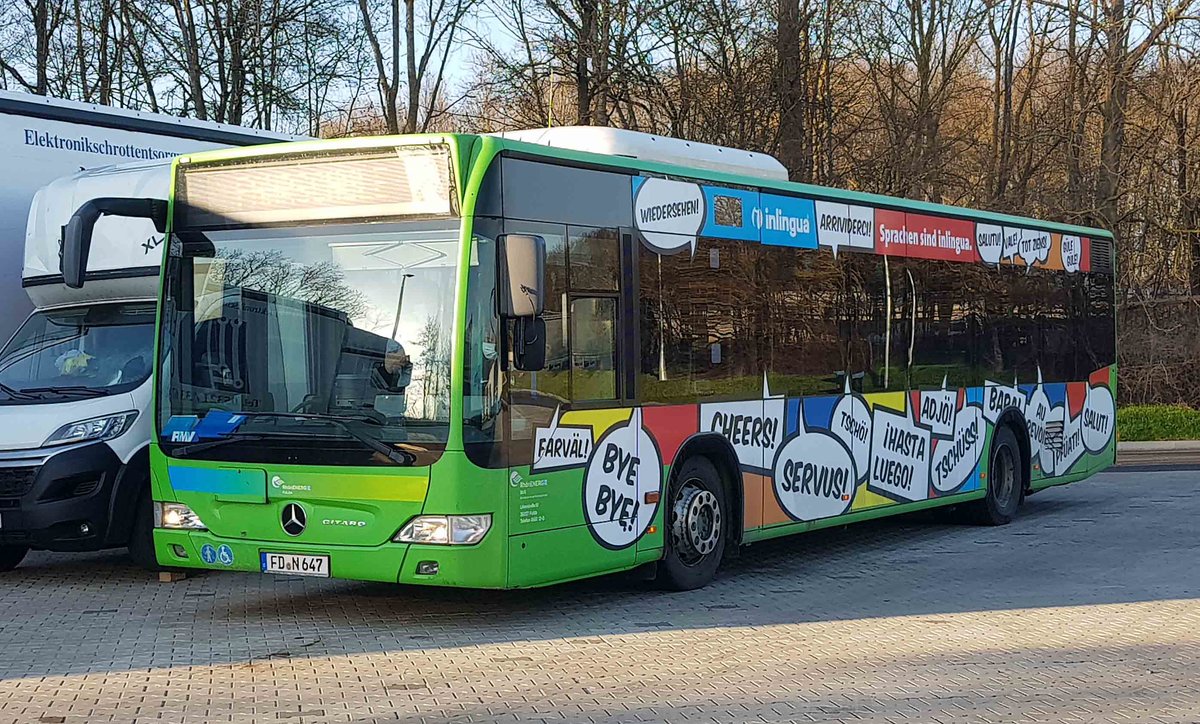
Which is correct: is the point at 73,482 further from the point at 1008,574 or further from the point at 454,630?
the point at 1008,574

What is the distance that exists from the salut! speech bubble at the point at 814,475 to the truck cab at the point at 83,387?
4.91 metres

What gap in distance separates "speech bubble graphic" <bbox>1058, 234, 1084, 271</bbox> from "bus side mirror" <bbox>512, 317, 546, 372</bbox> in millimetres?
9163

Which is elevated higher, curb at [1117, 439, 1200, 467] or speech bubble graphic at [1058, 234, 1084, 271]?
speech bubble graphic at [1058, 234, 1084, 271]

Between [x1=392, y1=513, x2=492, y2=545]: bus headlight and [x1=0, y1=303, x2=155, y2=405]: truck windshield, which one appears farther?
[x1=0, y1=303, x2=155, y2=405]: truck windshield

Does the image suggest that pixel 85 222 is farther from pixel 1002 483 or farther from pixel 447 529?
pixel 1002 483

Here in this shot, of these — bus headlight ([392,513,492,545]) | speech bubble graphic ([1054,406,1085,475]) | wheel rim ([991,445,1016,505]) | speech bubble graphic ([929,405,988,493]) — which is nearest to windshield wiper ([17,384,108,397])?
bus headlight ([392,513,492,545])

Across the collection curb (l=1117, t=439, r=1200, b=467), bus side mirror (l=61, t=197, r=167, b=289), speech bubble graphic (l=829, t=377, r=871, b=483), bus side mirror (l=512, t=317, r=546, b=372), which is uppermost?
bus side mirror (l=61, t=197, r=167, b=289)

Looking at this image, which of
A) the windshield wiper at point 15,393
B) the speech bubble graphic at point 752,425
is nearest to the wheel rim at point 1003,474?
the speech bubble graphic at point 752,425

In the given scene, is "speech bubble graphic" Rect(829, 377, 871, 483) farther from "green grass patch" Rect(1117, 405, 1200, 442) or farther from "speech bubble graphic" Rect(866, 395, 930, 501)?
"green grass patch" Rect(1117, 405, 1200, 442)

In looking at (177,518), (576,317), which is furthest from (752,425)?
(177,518)

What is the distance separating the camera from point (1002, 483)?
1493cm

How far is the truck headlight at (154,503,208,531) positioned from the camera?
9297mm

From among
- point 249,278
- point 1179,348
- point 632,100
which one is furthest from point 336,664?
point 1179,348

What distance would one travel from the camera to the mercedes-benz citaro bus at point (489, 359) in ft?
28.1
